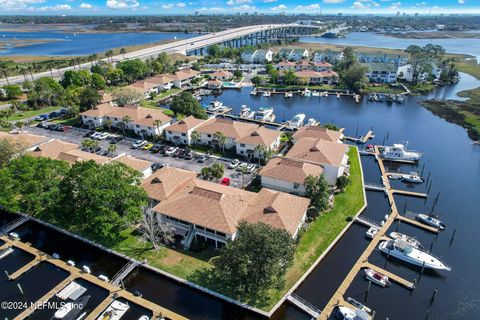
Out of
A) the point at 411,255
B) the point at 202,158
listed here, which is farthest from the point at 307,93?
the point at 411,255

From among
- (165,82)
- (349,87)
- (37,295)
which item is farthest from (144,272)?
(349,87)

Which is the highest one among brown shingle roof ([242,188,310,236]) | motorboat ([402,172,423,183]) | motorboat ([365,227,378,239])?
brown shingle roof ([242,188,310,236])

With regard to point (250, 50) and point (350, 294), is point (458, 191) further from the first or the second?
point (250, 50)

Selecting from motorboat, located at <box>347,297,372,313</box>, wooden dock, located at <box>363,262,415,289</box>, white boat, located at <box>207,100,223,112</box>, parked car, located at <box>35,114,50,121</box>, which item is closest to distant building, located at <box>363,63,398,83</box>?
white boat, located at <box>207,100,223,112</box>

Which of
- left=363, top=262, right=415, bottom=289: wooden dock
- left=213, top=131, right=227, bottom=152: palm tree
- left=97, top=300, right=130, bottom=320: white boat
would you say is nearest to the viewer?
left=97, top=300, right=130, bottom=320: white boat

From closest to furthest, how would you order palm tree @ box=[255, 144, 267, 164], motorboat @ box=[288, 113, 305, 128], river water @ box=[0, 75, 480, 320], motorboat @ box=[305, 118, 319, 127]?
river water @ box=[0, 75, 480, 320]
palm tree @ box=[255, 144, 267, 164]
motorboat @ box=[305, 118, 319, 127]
motorboat @ box=[288, 113, 305, 128]

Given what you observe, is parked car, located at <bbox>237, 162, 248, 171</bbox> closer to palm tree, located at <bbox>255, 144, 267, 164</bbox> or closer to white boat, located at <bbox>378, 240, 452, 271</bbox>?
palm tree, located at <bbox>255, 144, 267, 164</bbox>

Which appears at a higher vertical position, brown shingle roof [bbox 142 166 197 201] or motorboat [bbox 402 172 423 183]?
brown shingle roof [bbox 142 166 197 201]
